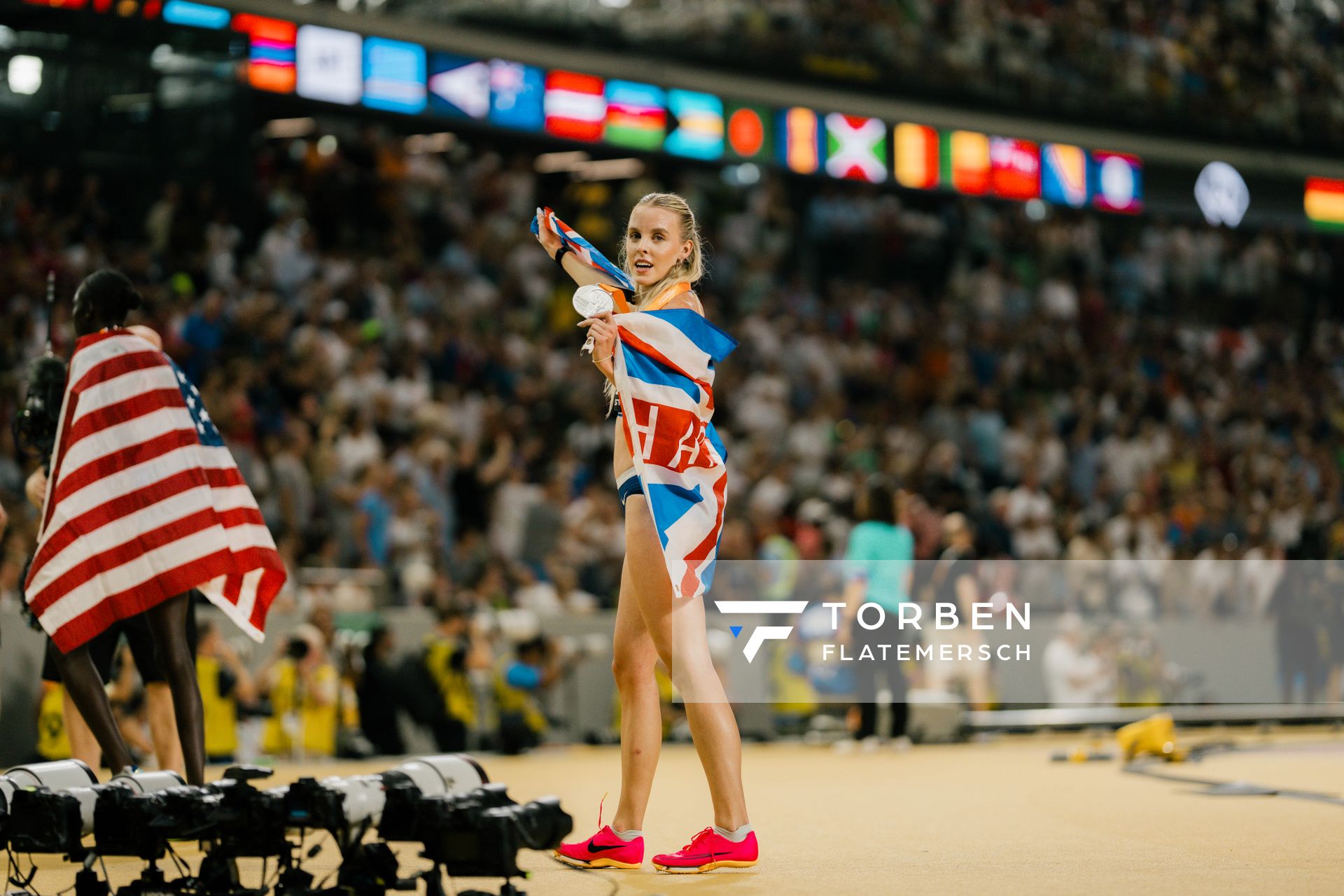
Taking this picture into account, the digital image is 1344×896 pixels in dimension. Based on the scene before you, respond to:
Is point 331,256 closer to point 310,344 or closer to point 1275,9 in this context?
point 310,344

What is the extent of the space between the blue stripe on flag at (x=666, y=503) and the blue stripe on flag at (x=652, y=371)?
0.94 feet

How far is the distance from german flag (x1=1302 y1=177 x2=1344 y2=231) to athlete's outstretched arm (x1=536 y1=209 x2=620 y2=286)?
19.1 meters

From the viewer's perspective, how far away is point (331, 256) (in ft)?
48.4

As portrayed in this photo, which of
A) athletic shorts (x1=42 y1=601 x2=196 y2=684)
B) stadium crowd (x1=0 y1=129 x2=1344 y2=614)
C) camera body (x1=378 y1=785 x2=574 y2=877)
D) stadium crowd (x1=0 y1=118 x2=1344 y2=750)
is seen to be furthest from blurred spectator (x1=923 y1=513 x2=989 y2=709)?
camera body (x1=378 y1=785 x2=574 y2=877)

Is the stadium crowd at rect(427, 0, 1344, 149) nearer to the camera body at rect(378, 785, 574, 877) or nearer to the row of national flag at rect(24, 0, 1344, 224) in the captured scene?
the row of national flag at rect(24, 0, 1344, 224)

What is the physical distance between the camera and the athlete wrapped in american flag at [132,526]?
5164 millimetres

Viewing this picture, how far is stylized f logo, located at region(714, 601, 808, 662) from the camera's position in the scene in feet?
34.0

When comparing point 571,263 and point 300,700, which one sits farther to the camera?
point 300,700

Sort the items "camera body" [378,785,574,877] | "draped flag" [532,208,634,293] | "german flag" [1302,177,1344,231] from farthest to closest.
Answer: "german flag" [1302,177,1344,231] → "draped flag" [532,208,634,293] → "camera body" [378,785,574,877]

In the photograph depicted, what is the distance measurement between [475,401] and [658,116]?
16.5 ft

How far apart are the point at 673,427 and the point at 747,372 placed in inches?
472

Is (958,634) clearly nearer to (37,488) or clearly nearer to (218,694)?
(218,694)

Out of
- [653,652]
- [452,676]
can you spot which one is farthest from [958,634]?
[653,652]

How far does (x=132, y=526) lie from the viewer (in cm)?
524
